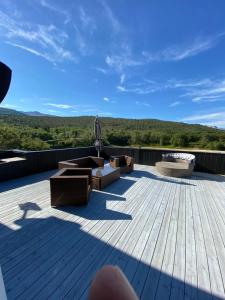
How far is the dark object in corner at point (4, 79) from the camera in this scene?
1.96 meters

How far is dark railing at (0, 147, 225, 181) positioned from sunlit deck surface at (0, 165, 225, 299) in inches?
52.3

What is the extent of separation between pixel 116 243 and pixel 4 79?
249 centimetres

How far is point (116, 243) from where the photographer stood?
8.48 feet

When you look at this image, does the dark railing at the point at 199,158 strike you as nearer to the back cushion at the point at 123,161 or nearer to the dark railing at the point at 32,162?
the back cushion at the point at 123,161

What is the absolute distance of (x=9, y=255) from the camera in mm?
2273

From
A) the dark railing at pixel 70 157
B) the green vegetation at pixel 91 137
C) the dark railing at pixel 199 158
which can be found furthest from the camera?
the green vegetation at pixel 91 137

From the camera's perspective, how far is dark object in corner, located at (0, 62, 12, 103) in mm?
1964

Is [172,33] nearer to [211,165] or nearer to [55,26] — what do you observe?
[55,26]

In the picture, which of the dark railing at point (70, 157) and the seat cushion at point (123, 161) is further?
the seat cushion at point (123, 161)

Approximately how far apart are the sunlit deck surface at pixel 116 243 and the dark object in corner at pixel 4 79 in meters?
1.93

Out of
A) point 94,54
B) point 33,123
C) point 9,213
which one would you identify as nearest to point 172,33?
point 94,54

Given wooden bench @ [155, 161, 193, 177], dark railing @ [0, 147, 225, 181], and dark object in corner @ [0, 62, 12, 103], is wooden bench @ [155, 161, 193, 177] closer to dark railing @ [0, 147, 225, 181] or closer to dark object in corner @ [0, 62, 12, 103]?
dark railing @ [0, 147, 225, 181]

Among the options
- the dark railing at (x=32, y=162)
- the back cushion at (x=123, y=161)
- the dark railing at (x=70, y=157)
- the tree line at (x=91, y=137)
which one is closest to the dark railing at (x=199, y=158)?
the dark railing at (x=70, y=157)

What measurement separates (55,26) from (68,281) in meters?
7.43
